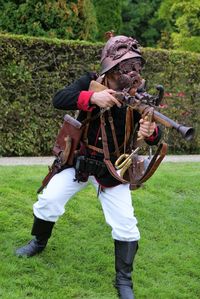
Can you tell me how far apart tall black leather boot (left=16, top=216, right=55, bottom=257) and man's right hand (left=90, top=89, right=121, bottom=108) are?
1214mm

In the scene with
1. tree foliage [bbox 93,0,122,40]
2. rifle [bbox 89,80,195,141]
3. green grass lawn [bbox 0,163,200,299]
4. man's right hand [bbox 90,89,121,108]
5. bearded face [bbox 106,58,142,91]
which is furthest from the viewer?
tree foliage [bbox 93,0,122,40]

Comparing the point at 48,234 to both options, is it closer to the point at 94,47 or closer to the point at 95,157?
the point at 95,157

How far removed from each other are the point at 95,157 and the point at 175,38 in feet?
53.2

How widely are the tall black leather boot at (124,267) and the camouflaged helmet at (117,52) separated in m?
1.36

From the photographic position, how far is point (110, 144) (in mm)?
4297

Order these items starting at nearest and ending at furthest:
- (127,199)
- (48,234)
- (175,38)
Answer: (127,199) → (48,234) → (175,38)

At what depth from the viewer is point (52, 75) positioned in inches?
392

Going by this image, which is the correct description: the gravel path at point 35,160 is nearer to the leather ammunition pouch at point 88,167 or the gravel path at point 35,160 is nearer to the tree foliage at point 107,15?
the leather ammunition pouch at point 88,167

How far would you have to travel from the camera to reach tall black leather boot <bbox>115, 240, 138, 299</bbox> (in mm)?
4316

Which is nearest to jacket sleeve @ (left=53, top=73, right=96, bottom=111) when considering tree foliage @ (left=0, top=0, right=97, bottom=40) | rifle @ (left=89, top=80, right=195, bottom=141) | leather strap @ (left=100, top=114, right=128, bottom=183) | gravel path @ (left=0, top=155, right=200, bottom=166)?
leather strap @ (left=100, top=114, right=128, bottom=183)

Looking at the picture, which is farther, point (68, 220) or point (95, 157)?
point (68, 220)

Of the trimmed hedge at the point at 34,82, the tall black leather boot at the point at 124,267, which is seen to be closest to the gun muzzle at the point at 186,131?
the tall black leather boot at the point at 124,267

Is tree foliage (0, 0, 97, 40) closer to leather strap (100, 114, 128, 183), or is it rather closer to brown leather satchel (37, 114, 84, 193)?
brown leather satchel (37, 114, 84, 193)

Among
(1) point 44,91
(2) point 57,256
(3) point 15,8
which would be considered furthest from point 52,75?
(2) point 57,256
